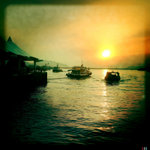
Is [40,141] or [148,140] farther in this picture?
[148,140]

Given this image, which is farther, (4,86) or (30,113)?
(4,86)

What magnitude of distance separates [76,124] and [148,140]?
3.94m

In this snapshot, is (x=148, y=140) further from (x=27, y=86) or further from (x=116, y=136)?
(x=27, y=86)

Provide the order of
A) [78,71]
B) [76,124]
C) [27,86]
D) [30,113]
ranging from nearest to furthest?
[76,124] < [30,113] < [27,86] < [78,71]

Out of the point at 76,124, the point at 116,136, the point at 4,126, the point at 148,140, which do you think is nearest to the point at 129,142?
the point at 116,136

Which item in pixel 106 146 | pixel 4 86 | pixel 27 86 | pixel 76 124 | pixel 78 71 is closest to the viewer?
pixel 106 146

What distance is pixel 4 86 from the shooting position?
15.9 m

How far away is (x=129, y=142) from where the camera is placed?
628 cm

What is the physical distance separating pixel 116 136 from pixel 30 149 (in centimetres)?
413

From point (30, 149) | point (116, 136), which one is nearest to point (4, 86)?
point (30, 149)

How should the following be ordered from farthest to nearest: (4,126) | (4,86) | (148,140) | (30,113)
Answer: (4,86) < (30,113) < (4,126) < (148,140)

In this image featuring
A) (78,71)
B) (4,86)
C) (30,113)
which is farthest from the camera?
(78,71)

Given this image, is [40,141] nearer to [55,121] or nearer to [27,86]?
[55,121]

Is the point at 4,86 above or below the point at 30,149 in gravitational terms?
above
